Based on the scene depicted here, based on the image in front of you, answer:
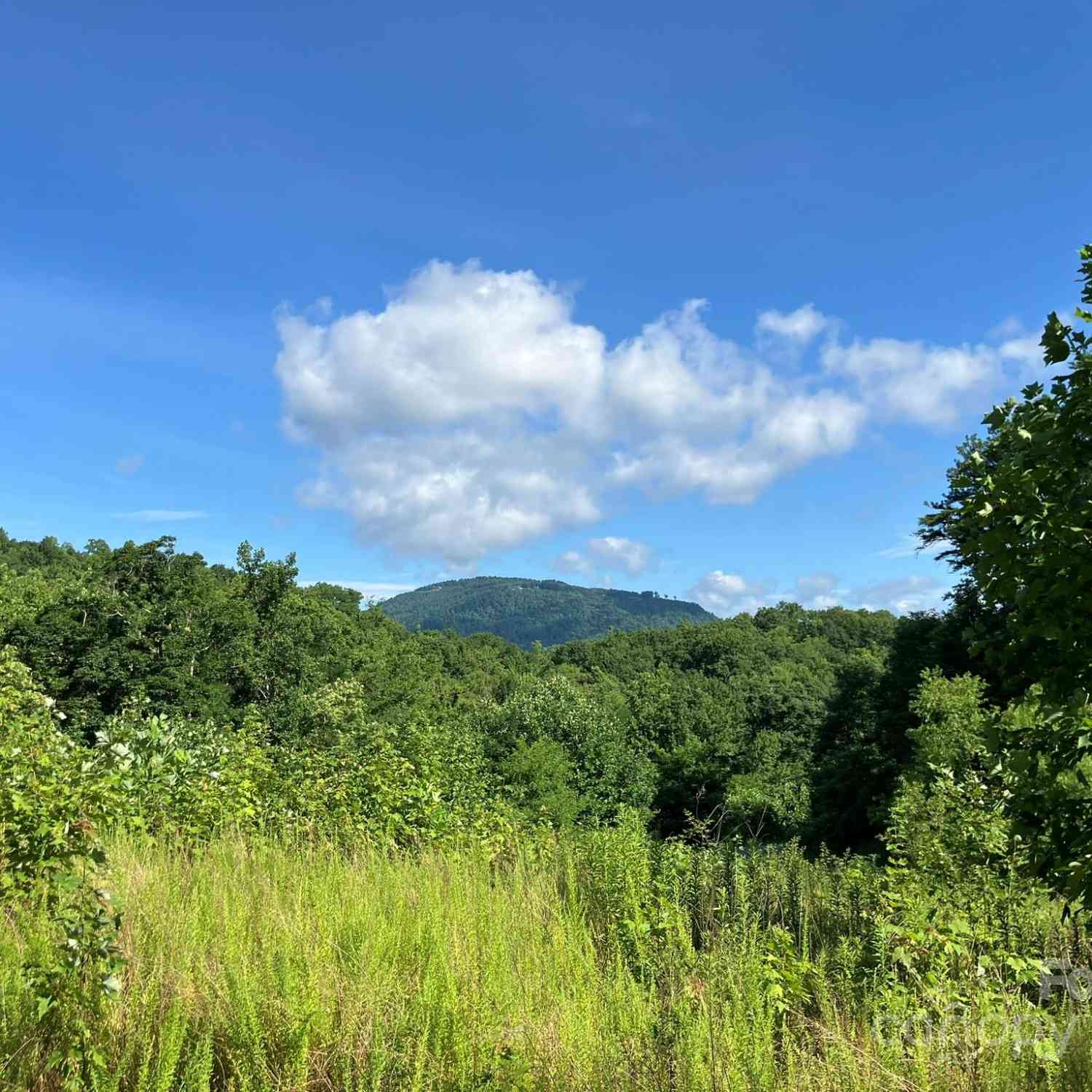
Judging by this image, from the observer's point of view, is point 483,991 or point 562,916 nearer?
point 483,991

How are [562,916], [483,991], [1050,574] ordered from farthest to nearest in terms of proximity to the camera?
[562,916], [483,991], [1050,574]

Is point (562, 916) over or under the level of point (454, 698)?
over

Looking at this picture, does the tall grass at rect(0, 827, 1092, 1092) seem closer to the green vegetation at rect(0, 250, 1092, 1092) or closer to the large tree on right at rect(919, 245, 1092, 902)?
the green vegetation at rect(0, 250, 1092, 1092)

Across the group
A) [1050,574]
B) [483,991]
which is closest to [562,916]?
[483,991]

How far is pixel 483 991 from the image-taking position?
11.1 ft

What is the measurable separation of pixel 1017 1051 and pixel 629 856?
276 centimetres

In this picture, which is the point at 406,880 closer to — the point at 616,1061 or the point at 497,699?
the point at 616,1061

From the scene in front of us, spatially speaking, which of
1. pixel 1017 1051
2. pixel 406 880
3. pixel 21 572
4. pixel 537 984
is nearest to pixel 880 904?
pixel 1017 1051

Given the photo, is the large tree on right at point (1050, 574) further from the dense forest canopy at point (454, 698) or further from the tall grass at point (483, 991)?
the dense forest canopy at point (454, 698)

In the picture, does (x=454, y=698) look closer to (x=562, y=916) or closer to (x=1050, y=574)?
(x=562, y=916)

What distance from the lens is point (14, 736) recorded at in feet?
15.6

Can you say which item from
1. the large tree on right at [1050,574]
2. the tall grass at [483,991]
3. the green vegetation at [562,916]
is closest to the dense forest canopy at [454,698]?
the green vegetation at [562,916]

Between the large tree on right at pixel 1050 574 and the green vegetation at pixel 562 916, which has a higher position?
the large tree on right at pixel 1050 574

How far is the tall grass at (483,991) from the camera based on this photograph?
281cm
